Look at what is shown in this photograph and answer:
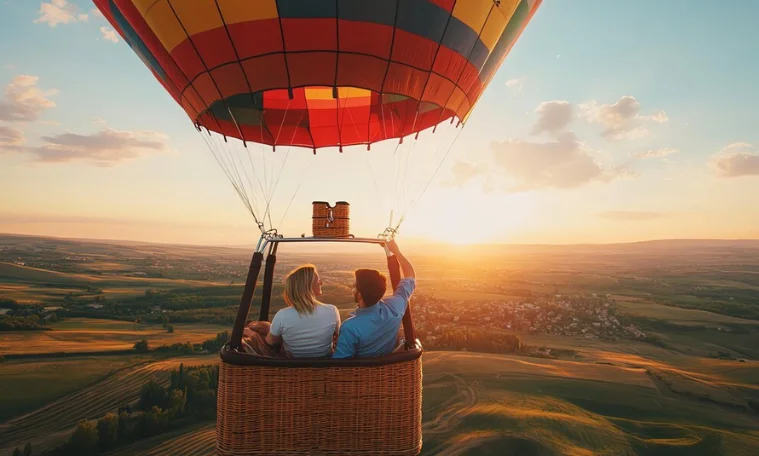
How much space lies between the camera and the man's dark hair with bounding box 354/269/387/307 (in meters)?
3.22

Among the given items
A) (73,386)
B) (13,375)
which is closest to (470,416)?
(73,386)

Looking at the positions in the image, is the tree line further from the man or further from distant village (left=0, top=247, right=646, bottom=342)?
the man

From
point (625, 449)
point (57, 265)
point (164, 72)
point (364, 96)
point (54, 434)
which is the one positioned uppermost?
point (364, 96)

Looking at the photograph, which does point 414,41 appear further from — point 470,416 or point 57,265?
point 57,265

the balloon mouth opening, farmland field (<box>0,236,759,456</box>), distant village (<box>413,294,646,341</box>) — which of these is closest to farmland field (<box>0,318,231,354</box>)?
farmland field (<box>0,236,759,456</box>)

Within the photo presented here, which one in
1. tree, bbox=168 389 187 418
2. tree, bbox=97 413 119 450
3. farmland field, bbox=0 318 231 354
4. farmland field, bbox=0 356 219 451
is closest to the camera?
tree, bbox=97 413 119 450

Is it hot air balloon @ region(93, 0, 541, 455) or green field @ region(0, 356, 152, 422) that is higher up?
hot air balloon @ region(93, 0, 541, 455)

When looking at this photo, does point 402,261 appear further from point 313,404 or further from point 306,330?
point 313,404

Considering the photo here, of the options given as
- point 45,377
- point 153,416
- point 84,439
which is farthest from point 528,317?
point 45,377

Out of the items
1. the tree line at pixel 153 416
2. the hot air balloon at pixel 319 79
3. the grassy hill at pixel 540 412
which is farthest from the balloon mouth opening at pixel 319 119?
the tree line at pixel 153 416

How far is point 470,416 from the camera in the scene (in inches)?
1075

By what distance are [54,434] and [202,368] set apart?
11473 mm

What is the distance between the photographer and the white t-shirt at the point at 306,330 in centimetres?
321

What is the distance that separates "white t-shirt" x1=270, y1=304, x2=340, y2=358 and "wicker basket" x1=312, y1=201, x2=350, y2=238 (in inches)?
26.7
